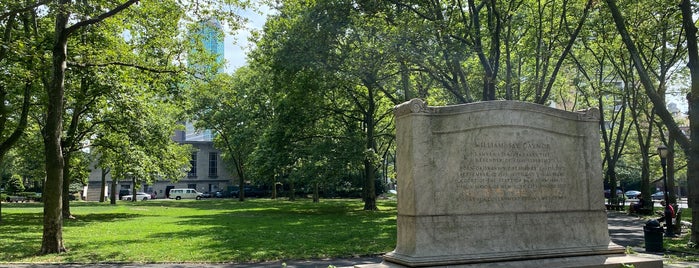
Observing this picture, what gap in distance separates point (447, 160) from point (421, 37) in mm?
11896

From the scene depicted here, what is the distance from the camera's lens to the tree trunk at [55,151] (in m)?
14.0

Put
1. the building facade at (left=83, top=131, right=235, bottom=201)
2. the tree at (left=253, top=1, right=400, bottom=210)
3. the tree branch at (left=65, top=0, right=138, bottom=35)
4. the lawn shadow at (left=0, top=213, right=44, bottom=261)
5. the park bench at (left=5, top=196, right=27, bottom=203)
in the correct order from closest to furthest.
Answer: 1. the tree branch at (left=65, top=0, right=138, bottom=35)
2. the lawn shadow at (left=0, top=213, right=44, bottom=261)
3. the tree at (left=253, top=1, right=400, bottom=210)
4. the park bench at (left=5, top=196, right=27, bottom=203)
5. the building facade at (left=83, top=131, right=235, bottom=201)

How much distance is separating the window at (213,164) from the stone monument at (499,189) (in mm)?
85063

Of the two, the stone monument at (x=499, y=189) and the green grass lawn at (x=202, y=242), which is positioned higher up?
the stone monument at (x=499, y=189)

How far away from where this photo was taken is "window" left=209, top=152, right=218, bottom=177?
8969 centimetres

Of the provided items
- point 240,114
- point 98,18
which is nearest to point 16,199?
point 240,114

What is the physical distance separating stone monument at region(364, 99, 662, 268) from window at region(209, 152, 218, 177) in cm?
8506

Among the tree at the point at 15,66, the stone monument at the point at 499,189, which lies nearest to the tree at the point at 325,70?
the tree at the point at 15,66

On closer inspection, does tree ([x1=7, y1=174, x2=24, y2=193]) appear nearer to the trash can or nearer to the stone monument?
the trash can

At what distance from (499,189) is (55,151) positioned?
1199 centimetres

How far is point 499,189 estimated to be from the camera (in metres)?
8.16

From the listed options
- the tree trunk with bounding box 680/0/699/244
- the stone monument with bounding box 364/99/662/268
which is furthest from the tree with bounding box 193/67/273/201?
the stone monument with bounding box 364/99/662/268

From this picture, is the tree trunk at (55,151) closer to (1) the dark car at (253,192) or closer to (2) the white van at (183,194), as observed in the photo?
(2) the white van at (183,194)

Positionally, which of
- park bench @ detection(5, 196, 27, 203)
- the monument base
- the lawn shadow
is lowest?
park bench @ detection(5, 196, 27, 203)
